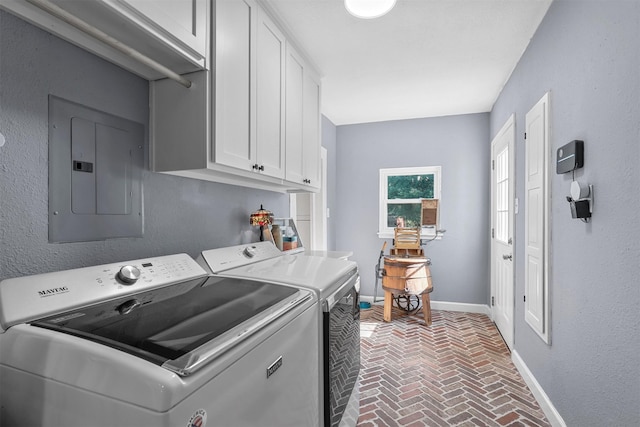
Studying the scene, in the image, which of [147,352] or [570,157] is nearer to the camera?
[147,352]

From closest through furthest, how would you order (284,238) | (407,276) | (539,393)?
(539,393)
(284,238)
(407,276)

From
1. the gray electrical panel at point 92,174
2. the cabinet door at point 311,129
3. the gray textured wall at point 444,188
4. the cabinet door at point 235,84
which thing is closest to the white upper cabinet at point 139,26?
the cabinet door at point 235,84

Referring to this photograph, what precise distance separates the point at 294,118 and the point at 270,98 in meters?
0.36

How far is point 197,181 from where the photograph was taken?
1833 millimetres

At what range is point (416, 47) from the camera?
2506 mm

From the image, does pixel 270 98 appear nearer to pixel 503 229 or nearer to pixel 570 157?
pixel 570 157

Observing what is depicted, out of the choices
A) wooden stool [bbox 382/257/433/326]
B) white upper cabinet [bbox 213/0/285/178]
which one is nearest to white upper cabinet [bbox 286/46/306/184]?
white upper cabinet [bbox 213/0/285/178]

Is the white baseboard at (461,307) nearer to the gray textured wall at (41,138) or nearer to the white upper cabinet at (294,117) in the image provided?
the white upper cabinet at (294,117)

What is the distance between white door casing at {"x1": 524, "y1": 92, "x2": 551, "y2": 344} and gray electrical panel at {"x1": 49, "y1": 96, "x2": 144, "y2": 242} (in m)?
2.25

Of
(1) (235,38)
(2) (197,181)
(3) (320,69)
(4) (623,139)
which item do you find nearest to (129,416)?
(2) (197,181)

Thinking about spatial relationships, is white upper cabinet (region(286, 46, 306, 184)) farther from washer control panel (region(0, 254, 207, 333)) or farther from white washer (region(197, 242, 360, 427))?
washer control panel (region(0, 254, 207, 333))

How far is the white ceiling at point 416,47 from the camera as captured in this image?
80.7 inches

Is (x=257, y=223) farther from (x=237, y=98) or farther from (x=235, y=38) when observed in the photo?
(x=235, y=38)

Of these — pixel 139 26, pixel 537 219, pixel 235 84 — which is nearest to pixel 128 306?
pixel 139 26
